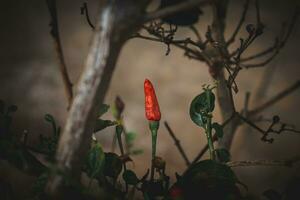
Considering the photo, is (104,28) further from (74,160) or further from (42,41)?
(42,41)

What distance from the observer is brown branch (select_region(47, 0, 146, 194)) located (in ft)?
1.15

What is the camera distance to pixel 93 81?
35 centimetres

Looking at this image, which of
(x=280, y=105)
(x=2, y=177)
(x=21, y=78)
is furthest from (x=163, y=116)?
(x=2, y=177)

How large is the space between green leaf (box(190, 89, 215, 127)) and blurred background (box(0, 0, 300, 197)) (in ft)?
1.71

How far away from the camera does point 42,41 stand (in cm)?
127

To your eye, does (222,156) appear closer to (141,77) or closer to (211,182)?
(211,182)

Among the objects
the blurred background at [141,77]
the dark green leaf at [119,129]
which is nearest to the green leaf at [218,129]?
the dark green leaf at [119,129]

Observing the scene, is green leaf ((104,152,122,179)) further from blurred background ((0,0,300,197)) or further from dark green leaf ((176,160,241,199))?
blurred background ((0,0,300,197))

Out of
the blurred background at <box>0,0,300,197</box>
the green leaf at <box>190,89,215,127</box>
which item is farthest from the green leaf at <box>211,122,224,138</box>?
the blurred background at <box>0,0,300,197</box>

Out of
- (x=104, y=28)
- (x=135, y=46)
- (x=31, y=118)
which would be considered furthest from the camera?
(x=135, y=46)

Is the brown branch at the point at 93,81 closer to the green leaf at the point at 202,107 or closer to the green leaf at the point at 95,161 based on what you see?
the green leaf at the point at 95,161

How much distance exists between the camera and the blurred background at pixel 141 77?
43.2 inches

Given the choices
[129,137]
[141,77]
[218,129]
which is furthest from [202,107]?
[141,77]

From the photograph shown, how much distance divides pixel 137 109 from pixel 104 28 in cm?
81
